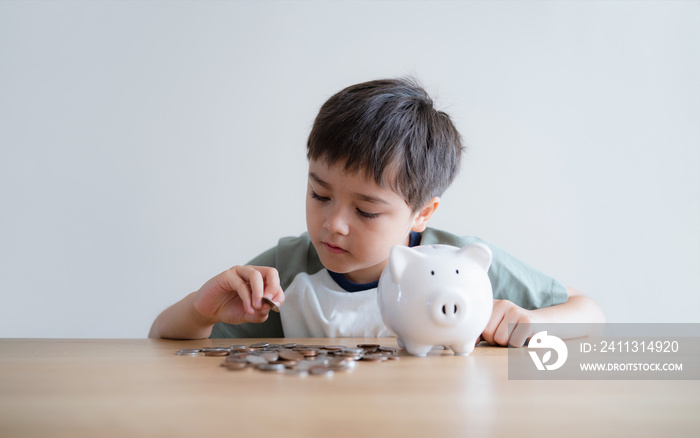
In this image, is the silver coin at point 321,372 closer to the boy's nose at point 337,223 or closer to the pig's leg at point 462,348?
the pig's leg at point 462,348

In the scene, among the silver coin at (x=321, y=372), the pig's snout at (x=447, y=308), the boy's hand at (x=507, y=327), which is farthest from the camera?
the boy's hand at (x=507, y=327)

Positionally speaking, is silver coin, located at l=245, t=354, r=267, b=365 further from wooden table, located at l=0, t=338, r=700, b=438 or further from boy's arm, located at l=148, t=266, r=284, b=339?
boy's arm, located at l=148, t=266, r=284, b=339

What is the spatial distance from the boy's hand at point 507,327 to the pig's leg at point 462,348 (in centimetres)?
14

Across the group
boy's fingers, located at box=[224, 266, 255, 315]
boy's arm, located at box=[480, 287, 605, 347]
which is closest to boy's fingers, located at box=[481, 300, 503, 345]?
boy's arm, located at box=[480, 287, 605, 347]

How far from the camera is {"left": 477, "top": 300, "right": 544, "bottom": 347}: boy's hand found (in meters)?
0.79

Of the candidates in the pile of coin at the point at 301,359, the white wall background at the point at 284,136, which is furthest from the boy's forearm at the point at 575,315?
the white wall background at the point at 284,136

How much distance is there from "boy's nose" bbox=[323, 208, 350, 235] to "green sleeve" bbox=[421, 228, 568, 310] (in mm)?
265

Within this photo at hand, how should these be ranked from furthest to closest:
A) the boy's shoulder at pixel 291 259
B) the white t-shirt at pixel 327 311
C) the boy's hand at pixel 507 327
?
the boy's shoulder at pixel 291 259 < the white t-shirt at pixel 327 311 < the boy's hand at pixel 507 327

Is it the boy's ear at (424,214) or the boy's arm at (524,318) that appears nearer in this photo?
the boy's arm at (524,318)

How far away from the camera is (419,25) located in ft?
6.61

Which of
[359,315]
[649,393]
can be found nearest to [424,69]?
[359,315]

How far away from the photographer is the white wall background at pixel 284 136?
191 centimetres

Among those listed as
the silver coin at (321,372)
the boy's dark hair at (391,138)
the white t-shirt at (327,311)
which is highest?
the boy's dark hair at (391,138)

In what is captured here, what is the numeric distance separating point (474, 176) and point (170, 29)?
3.64 ft
